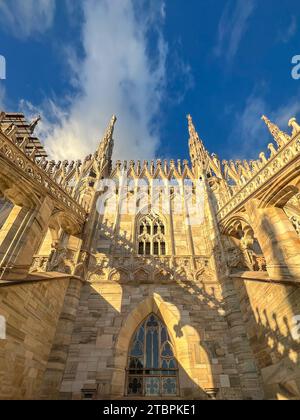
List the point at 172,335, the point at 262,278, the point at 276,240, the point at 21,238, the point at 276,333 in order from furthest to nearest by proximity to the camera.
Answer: the point at 172,335 → the point at 276,240 → the point at 21,238 → the point at 262,278 → the point at 276,333

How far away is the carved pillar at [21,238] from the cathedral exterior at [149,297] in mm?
39

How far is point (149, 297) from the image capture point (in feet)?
28.0

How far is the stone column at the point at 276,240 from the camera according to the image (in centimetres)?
659

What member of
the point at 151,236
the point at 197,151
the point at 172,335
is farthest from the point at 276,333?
the point at 197,151

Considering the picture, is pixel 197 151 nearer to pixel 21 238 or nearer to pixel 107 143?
pixel 107 143

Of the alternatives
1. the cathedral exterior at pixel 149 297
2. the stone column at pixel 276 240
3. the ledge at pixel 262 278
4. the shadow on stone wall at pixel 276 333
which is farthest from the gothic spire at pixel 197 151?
the shadow on stone wall at pixel 276 333

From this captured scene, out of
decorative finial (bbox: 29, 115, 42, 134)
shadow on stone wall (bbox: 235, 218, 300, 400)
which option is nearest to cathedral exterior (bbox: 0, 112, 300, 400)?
shadow on stone wall (bbox: 235, 218, 300, 400)

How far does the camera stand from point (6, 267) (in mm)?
6219

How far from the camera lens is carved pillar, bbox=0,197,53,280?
21.1ft

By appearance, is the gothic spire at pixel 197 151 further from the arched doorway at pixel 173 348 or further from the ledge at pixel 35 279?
the ledge at pixel 35 279

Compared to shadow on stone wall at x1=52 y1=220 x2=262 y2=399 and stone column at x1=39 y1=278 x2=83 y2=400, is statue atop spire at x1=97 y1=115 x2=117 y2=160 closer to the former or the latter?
shadow on stone wall at x1=52 y1=220 x2=262 y2=399

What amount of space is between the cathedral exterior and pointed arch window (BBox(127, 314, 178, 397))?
0.03 metres

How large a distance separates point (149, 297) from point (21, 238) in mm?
5288
